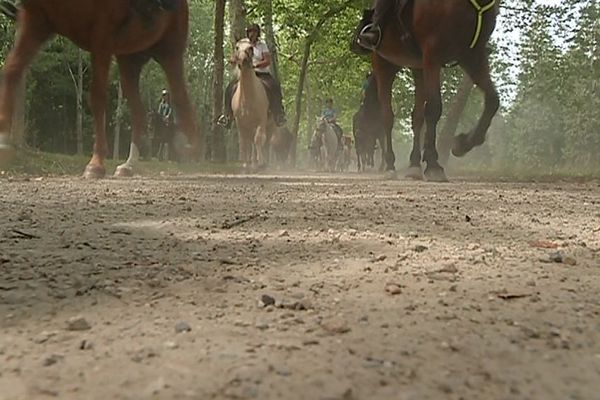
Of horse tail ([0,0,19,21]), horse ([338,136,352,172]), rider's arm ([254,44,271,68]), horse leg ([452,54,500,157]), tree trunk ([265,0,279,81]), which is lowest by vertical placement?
horse ([338,136,352,172])

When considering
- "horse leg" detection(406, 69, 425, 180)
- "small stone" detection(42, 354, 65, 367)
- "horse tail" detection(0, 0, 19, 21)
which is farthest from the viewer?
"horse leg" detection(406, 69, 425, 180)

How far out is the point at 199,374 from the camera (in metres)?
1.56

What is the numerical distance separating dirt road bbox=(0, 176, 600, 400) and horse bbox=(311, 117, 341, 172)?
23.4 meters

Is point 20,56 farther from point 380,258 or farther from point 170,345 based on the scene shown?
point 170,345

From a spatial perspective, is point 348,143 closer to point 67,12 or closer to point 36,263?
point 67,12

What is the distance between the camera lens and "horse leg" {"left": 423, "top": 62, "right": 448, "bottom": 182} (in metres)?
8.45

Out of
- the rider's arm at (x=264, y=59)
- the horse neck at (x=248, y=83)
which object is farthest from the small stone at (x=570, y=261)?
the rider's arm at (x=264, y=59)

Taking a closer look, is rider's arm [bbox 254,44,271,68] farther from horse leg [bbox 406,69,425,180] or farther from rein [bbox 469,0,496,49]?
rein [bbox 469,0,496,49]

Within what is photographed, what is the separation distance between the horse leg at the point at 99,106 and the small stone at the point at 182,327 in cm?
624

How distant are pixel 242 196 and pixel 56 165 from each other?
18.2 ft

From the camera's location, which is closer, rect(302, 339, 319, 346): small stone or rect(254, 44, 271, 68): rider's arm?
rect(302, 339, 319, 346): small stone

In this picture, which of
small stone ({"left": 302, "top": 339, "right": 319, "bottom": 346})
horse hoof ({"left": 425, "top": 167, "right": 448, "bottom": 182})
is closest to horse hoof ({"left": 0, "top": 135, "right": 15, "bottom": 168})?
horse hoof ({"left": 425, "top": 167, "right": 448, "bottom": 182})

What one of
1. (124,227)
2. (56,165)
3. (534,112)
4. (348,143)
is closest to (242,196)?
(124,227)

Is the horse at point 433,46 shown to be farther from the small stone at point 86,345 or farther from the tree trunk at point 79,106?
the tree trunk at point 79,106
